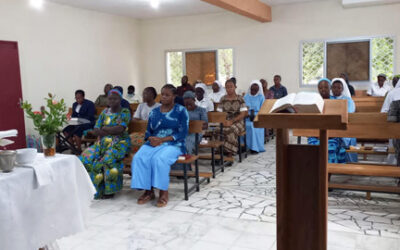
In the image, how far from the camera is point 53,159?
293cm

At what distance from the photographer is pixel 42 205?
274 centimetres

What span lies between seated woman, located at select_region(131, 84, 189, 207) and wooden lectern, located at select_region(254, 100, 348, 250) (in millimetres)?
2641

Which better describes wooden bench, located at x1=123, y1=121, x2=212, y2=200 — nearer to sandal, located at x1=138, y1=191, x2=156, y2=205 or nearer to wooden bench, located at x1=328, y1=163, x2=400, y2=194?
sandal, located at x1=138, y1=191, x2=156, y2=205

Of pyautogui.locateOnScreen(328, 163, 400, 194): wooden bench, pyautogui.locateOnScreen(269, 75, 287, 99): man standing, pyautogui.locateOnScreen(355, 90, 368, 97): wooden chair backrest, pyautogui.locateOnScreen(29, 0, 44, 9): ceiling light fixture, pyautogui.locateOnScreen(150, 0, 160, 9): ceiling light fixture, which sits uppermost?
pyautogui.locateOnScreen(150, 0, 160, 9): ceiling light fixture

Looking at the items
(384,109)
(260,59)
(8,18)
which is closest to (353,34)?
(260,59)

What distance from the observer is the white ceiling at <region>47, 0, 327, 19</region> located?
959 cm

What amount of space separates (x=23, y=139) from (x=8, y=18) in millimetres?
2487

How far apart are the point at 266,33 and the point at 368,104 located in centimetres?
481

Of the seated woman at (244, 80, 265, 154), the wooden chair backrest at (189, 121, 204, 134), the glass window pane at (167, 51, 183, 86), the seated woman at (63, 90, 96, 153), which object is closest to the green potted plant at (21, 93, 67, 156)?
the wooden chair backrest at (189, 121, 204, 134)

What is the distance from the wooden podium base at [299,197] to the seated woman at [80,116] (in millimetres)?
6248

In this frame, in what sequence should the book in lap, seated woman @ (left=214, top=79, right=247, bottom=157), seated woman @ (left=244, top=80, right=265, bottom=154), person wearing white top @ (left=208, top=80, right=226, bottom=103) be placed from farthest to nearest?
person wearing white top @ (left=208, top=80, right=226, bottom=103) → seated woman @ (left=244, top=80, right=265, bottom=154) → seated woman @ (left=214, top=79, right=247, bottom=157) → the book in lap

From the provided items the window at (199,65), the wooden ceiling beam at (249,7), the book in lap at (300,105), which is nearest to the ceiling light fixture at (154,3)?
the wooden ceiling beam at (249,7)

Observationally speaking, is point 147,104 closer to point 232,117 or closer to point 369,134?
point 232,117

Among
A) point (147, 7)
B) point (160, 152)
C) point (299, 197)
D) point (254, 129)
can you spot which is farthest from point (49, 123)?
point (147, 7)
